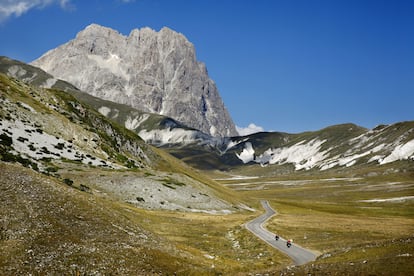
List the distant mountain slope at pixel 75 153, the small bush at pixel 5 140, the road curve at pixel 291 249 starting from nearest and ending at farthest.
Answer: the road curve at pixel 291 249 → the small bush at pixel 5 140 → the distant mountain slope at pixel 75 153

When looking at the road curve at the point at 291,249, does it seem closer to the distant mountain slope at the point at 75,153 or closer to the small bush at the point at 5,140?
the distant mountain slope at the point at 75,153

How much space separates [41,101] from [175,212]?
78.9 m

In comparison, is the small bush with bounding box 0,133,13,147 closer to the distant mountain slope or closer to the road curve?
the distant mountain slope

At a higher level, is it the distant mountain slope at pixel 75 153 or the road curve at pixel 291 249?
the distant mountain slope at pixel 75 153

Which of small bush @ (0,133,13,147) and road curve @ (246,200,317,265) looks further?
small bush @ (0,133,13,147)

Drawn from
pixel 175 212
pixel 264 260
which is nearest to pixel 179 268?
pixel 264 260

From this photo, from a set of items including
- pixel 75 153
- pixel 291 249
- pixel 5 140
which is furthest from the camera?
pixel 75 153

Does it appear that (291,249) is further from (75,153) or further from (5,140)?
(75,153)

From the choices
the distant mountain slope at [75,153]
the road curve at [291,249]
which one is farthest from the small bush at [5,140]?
the road curve at [291,249]

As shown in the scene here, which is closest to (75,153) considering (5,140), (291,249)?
(5,140)

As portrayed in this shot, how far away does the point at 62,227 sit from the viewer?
42031 mm

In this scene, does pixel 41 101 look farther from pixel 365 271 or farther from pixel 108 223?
pixel 365 271

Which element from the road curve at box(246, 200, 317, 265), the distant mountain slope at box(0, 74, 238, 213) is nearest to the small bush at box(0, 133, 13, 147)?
the distant mountain slope at box(0, 74, 238, 213)

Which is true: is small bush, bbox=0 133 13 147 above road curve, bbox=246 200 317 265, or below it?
above
